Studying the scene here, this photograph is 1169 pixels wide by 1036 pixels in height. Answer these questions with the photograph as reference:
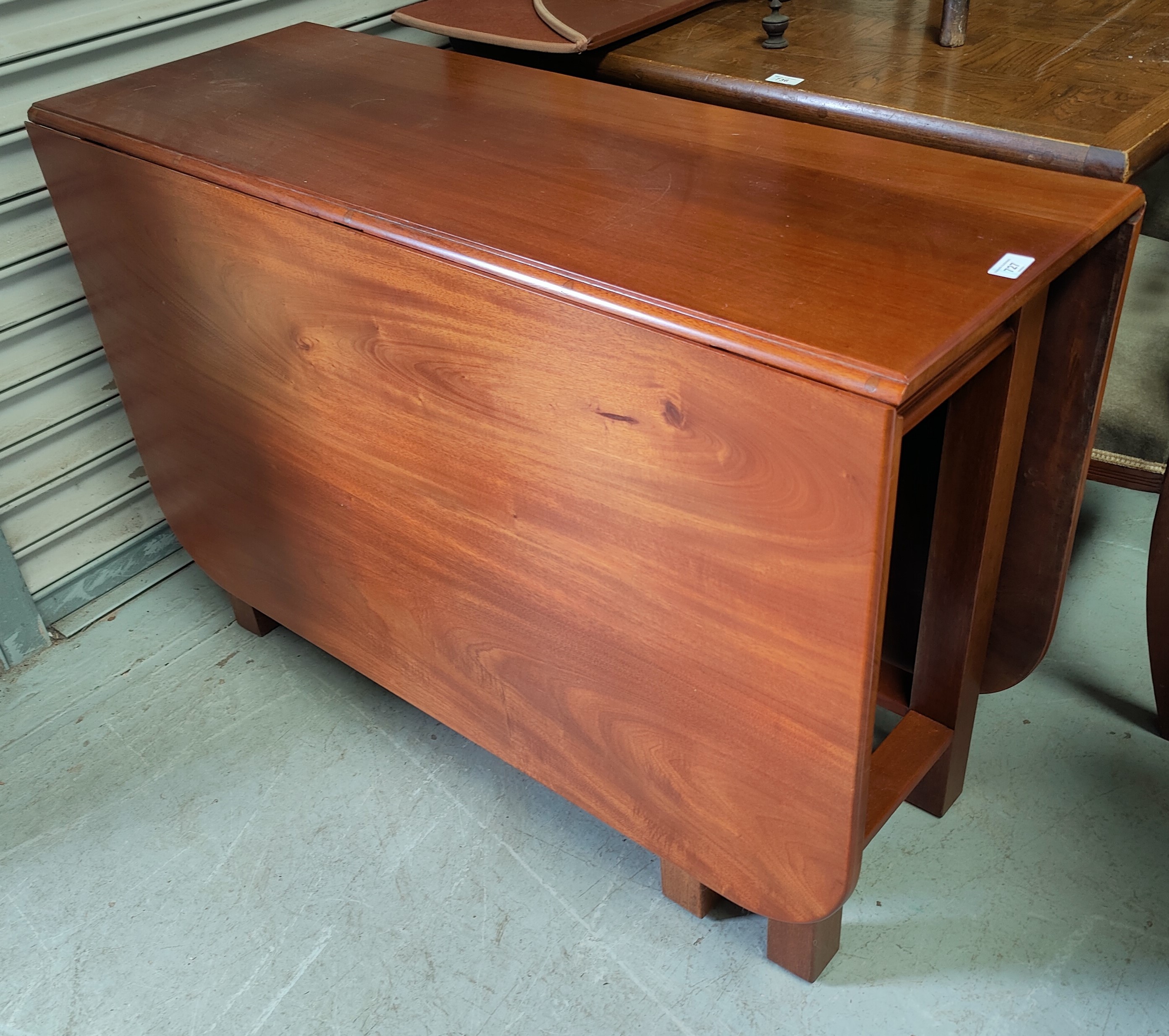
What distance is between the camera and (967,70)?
4.76 feet

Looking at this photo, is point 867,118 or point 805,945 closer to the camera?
point 805,945

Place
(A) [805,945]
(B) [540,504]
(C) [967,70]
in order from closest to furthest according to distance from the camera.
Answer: (B) [540,504]
(A) [805,945]
(C) [967,70]

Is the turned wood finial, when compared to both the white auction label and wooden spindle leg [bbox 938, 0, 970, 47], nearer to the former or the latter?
wooden spindle leg [bbox 938, 0, 970, 47]

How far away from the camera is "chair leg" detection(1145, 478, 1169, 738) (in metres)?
1.32

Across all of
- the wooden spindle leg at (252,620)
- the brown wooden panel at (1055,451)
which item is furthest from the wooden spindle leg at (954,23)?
the wooden spindle leg at (252,620)

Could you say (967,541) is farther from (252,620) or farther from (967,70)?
(252,620)

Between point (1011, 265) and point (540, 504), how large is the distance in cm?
46

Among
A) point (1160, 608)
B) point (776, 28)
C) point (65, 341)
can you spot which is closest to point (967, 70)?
point (776, 28)

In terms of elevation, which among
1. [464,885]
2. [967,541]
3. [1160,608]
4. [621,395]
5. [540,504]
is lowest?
[464,885]

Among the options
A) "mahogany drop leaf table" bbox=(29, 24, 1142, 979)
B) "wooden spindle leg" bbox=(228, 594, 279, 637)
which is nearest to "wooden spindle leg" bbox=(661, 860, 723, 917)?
"mahogany drop leaf table" bbox=(29, 24, 1142, 979)

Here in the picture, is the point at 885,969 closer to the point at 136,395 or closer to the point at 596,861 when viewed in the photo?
the point at 596,861

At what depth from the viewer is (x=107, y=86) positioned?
1.46 m

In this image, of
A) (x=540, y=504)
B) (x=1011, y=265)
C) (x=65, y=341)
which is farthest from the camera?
(x=65, y=341)

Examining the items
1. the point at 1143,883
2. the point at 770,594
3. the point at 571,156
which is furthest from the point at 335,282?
the point at 1143,883
